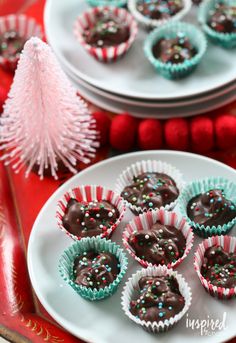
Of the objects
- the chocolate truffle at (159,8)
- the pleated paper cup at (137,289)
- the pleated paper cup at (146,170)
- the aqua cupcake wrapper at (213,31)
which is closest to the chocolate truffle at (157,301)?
the pleated paper cup at (137,289)

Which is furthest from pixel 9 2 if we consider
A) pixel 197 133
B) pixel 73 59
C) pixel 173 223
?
pixel 173 223

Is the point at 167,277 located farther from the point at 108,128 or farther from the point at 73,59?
the point at 73,59

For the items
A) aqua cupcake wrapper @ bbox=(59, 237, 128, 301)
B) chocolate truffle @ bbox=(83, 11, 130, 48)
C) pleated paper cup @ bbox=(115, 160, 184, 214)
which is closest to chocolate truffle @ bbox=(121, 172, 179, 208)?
pleated paper cup @ bbox=(115, 160, 184, 214)

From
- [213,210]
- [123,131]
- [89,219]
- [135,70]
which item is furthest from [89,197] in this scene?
[135,70]

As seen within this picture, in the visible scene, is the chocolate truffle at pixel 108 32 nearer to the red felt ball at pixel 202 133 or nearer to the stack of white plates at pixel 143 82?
the stack of white plates at pixel 143 82

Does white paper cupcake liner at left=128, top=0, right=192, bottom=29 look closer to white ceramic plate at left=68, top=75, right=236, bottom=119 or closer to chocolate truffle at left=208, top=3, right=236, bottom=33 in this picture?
chocolate truffle at left=208, top=3, right=236, bottom=33

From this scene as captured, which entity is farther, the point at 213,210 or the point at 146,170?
the point at 146,170

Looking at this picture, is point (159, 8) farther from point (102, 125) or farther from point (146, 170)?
point (146, 170)
